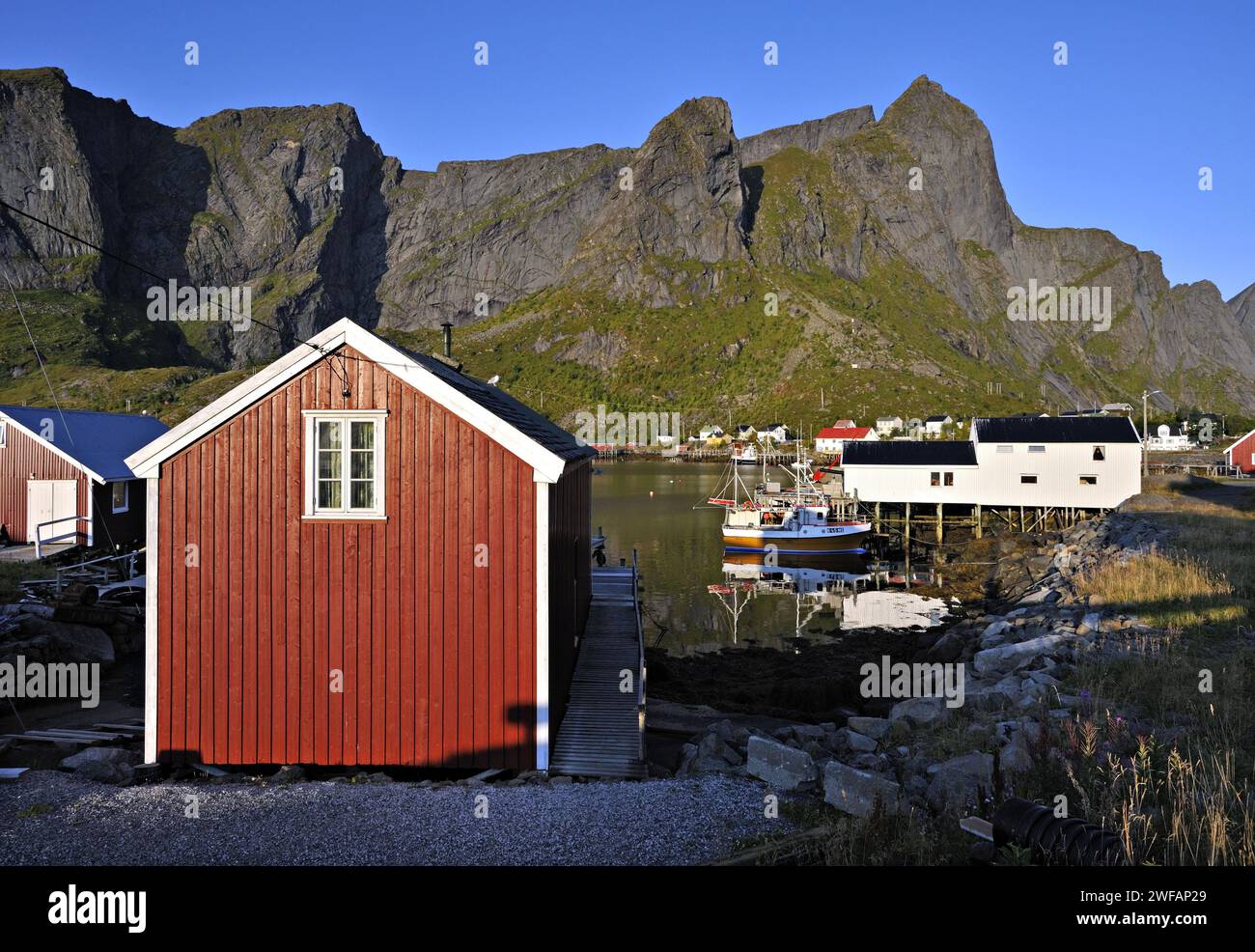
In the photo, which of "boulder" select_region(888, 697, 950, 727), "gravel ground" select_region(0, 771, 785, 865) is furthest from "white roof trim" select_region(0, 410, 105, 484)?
"boulder" select_region(888, 697, 950, 727)

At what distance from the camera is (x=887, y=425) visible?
11894 cm

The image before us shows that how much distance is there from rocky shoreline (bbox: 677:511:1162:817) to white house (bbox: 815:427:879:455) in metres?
96.5

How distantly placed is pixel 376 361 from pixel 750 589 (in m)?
29.1

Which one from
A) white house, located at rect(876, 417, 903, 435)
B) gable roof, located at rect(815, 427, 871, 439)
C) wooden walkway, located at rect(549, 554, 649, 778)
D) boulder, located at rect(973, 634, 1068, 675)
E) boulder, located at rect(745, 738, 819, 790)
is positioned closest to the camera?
boulder, located at rect(745, 738, 819, 790)

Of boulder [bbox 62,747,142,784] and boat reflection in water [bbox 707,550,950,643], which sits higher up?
boulder [bbox 62,747,142,784]

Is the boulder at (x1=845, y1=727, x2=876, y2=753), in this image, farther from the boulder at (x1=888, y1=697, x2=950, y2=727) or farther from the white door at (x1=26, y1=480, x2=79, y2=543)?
the white door at (x1=26, y1=480, x2=79, y2=543)

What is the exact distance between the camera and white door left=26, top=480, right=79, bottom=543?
79.0ft

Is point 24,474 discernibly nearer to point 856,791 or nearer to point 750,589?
point 856,791

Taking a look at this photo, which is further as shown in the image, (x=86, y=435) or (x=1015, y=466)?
(x=1015, y=466)

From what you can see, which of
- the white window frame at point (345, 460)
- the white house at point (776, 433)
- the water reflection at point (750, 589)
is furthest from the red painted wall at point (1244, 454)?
the white window frame at point (345, 460)

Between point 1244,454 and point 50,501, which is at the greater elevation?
point 1244,454

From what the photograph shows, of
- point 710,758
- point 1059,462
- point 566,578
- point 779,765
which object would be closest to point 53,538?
point 566,578
